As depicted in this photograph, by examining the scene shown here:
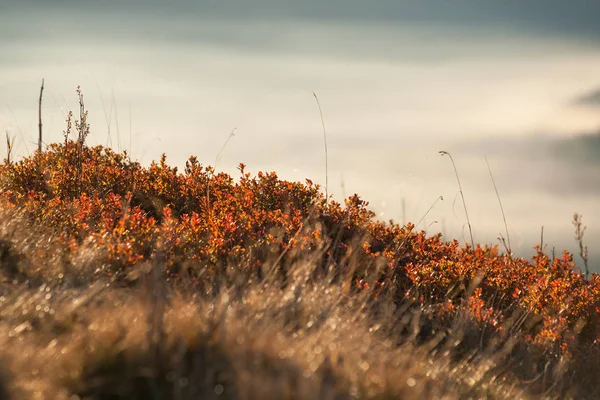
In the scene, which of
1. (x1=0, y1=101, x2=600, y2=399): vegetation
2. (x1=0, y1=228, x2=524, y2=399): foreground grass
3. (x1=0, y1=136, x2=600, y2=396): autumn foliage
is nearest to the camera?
(x1=0, y1=228, x2=524, y2=399): foreground grass

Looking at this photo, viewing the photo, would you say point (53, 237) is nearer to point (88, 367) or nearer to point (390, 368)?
point (88, 367)

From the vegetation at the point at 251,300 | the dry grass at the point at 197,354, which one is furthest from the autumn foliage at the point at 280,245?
the dry grass at the point at 197,354

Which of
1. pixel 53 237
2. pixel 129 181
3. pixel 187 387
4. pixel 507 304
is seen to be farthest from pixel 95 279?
pixel 507 304

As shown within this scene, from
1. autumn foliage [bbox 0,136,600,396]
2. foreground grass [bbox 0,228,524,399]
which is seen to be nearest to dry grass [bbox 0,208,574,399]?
foreground grass [bbox 0,228,524,399]

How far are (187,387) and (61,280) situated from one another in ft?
7.51

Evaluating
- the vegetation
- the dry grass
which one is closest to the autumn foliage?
the vegetation

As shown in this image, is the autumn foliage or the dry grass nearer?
the dry grass

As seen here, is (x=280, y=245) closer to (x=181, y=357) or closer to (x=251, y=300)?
(x=251, y=300)

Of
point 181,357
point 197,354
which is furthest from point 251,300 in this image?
point 181,357

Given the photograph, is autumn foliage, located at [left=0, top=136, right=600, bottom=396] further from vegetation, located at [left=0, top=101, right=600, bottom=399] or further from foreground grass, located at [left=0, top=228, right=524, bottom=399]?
foreground grass, located at [left=0, top=228, right=524, bottom=399]

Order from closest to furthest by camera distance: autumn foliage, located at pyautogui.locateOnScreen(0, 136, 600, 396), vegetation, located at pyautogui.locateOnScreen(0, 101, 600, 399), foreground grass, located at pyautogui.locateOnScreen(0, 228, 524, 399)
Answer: foreground grass, located at pyautogui.locateOnScreen(0, 228, 524, 399) → vegetation, located at pyautogui.locateOnScreen(0, 101, 600, 399) → autumn foliage, located at pyautogui.locateOnScreen(0, 136, 600, 396)

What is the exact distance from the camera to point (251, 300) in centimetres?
436

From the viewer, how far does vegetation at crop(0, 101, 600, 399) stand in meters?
3.04

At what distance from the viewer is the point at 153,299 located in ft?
10.9
